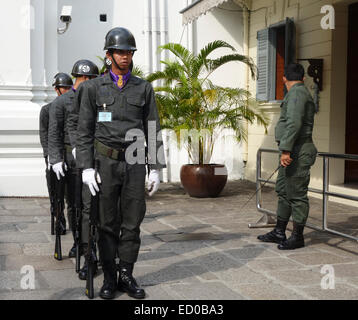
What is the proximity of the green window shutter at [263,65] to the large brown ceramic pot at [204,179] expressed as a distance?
7.01ft

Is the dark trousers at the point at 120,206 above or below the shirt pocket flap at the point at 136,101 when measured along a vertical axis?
below

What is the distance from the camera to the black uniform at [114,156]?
4543 mm

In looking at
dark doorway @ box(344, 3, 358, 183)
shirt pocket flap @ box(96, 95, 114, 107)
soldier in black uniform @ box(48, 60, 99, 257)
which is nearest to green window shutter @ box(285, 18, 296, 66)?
dark doorway @ box(344, 3, 358, 183)

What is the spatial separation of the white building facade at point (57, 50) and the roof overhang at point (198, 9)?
4.89 ft

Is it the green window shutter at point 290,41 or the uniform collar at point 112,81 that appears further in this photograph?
the green window shutter at point 290,41

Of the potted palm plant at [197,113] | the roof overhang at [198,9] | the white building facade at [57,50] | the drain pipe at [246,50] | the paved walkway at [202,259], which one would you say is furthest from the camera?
the drain pipe at [246,50]

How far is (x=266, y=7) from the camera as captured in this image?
38.1 feet

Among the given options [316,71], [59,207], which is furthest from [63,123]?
[316,71]

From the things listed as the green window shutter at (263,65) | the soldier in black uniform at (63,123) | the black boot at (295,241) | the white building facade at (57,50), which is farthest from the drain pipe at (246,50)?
the soldier in black uniform at (63,123)

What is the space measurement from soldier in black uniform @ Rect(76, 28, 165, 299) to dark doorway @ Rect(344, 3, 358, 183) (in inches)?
233

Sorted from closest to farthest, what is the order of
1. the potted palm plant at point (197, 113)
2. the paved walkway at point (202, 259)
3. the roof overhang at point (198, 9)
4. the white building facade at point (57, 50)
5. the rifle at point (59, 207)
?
the paved walkway at point (202, 259)
the rifle at point (59, 207)
the roof overhang at point (198, 9)
the potted palm plant at point (197, 113)
the white building facade at point (57, 50)

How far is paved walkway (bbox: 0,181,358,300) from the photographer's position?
4.77 m

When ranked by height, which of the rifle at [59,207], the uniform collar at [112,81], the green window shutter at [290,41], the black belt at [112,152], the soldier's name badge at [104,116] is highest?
the green window shutter at [290,41]

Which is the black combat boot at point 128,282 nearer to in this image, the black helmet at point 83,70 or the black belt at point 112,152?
the black belt at point 112,152
